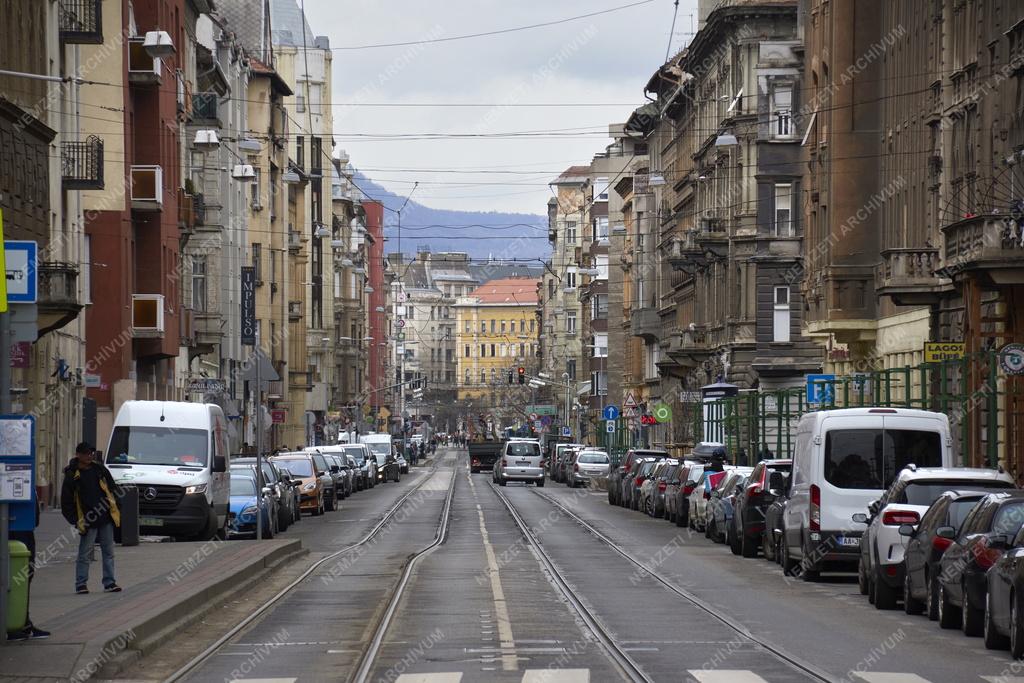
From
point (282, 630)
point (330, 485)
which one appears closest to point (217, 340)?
point (330, 485)

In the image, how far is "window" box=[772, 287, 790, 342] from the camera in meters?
67.4

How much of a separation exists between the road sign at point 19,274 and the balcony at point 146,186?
38305 mm

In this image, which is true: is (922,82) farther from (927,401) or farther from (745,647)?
(745,647)

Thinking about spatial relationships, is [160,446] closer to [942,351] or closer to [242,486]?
[242,486]

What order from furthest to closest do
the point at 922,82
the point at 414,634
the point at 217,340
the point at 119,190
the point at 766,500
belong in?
1. the point at 217,340
2. the point at 119,190
3. the point at 922,82
4. the point at 766,500
5. the point at 414,634

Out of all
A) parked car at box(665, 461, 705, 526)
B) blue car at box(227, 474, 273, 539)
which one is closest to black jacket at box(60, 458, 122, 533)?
blue car at box(227, 474, 273, 539)

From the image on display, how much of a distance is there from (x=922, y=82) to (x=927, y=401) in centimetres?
1275

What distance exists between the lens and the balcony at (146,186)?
53750 mm

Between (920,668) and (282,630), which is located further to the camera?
(282,630)

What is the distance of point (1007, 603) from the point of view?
1633 cm

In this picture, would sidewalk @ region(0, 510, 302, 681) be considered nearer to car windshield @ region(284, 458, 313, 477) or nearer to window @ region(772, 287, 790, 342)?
car windshield @ region(284, 458, 313, 477)

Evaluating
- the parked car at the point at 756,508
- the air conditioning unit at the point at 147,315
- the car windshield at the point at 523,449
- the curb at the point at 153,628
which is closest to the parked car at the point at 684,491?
the parked car at the point at 756,508

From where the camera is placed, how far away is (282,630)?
18484 mm

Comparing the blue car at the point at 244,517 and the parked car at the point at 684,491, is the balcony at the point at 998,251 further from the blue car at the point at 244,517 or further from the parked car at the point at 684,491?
the blue car at the point at 244,517
